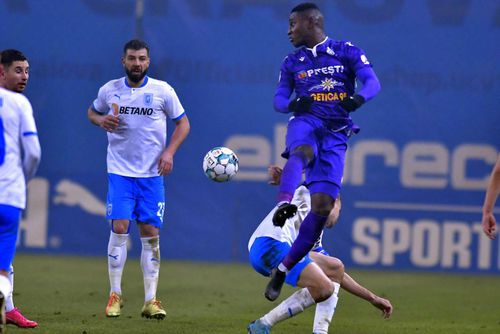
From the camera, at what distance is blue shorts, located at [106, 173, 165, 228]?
8.59 metres

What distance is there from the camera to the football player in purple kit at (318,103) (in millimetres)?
7508

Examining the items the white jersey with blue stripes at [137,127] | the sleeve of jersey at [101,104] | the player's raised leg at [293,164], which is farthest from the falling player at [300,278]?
the sleeve of jersey at [101,104]

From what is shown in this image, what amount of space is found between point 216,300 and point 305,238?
2.96 m

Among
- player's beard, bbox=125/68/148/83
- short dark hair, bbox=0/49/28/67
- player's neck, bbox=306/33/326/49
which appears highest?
player's neck, bbox=306/33/326/49

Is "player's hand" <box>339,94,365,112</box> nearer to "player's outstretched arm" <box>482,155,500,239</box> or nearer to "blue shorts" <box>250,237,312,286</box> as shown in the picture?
"blue shorts" <box>250,237,312,286</box>

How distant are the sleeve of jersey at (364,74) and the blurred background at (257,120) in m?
4.72

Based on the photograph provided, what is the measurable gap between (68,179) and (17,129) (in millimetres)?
6770

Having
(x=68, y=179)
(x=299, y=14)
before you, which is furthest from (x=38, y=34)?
(x=299, y=14)

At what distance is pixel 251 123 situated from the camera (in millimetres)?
12828

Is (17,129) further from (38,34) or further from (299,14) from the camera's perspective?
(38,34)

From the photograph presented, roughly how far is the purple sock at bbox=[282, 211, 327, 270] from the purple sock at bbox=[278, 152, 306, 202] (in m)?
0.26

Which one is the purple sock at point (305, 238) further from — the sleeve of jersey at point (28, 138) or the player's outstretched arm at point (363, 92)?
the sleeve of jersey at point (28, 138)

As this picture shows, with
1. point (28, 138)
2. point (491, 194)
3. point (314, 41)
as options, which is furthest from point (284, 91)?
point (28, 138)

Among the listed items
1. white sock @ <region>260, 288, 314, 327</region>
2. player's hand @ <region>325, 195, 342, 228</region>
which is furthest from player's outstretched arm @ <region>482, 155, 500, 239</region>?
player's hand @ <region>325, 195, 342, 228</region>
